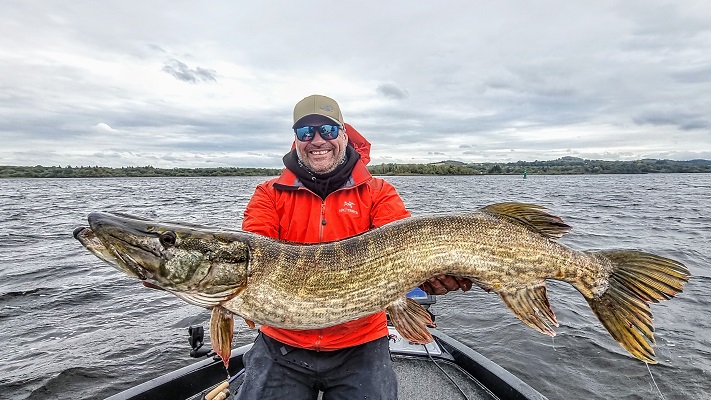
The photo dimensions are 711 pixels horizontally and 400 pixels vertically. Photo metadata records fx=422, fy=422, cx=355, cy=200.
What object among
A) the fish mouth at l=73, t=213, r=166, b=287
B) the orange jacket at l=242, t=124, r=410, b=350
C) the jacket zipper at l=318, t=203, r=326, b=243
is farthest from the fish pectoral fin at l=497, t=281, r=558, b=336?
the fish mouth at l=73, t=213, r=166, b=287

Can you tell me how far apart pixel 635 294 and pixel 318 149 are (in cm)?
239

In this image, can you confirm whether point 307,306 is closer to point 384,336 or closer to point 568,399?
point 384,336

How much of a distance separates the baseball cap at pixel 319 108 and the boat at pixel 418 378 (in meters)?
2.29

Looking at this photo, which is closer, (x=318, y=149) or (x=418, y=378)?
(x=318, y=149)

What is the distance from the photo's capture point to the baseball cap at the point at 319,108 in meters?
3.43

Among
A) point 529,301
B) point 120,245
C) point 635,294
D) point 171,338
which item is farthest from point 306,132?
point 171,338

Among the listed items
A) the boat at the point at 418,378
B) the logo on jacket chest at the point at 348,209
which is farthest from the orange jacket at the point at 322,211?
the boat at the point at 418,378

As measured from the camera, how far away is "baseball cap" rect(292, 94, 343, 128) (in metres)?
3.43

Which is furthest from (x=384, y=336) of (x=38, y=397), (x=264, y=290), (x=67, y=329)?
(x=67, y=329)

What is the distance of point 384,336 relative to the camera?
3.09 m

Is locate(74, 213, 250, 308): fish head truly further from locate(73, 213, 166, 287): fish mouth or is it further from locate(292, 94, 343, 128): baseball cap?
locate(292, 94, 343, 128): baseball cap

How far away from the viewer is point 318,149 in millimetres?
3412

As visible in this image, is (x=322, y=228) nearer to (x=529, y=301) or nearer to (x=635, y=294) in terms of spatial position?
(x=529, y=301)

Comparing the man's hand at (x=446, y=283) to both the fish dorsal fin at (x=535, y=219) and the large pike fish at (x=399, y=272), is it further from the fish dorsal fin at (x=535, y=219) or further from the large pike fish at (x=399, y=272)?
the fish dorsal fin at (x=535, y=219)
